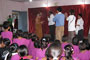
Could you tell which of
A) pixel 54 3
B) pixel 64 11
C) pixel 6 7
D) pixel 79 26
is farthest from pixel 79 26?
pixel 6 7

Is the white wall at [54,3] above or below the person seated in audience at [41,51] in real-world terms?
above

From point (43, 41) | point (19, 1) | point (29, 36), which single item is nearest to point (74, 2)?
point (19, 1)

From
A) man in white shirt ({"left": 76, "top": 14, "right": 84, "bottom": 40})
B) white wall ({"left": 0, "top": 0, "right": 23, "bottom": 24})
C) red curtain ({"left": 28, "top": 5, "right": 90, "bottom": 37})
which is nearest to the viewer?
man in white shirt ({"left": 76, "top": 14, "right": 84, "bottom": 40})

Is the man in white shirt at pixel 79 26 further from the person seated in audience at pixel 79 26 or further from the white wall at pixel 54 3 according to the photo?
the white wall at pixel 54 3

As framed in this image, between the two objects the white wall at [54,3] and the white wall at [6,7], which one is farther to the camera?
the white wall at [6,7]

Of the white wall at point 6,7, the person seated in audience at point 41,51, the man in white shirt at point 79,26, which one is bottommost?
the person seated in audience at point 41,51

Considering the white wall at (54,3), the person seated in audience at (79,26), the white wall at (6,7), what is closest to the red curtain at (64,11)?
the white wall at (54,3)

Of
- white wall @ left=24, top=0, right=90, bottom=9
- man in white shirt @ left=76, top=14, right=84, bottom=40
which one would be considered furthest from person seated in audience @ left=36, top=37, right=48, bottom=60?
white wall @ left=24, top=0, right=90, bottom=9

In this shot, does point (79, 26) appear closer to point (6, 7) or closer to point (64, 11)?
point (64, 11)

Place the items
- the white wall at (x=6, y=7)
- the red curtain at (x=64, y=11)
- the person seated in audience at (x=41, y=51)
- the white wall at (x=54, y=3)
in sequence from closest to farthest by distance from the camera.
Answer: the person seated in audience at (x=41, y=51)
the red curtain at (x=64, y=11)
the white wall at (x=54, y=3)
the white wall at (x=6, y=7)

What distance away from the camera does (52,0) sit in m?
10.4

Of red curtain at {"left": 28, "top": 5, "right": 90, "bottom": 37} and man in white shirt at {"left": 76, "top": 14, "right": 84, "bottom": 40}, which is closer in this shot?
man in white shirt at {"left": 76, "top": 14, "right": 84, "bottom": 40}

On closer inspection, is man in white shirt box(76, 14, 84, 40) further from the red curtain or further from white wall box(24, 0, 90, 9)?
white wall box(24, 0, 90, 9)

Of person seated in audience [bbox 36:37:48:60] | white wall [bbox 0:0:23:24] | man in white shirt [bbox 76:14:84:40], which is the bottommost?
person seated in audience [bbox 36:37:48:60]
